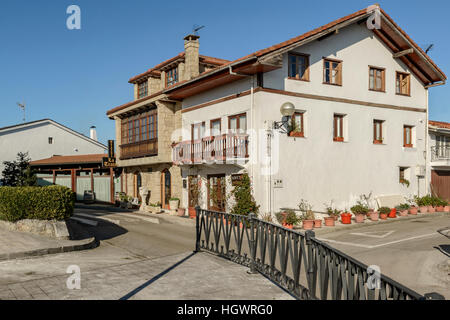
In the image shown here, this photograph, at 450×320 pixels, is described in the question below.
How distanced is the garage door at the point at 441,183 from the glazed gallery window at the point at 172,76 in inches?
590

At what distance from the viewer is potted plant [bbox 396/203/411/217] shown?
19469 millimetres

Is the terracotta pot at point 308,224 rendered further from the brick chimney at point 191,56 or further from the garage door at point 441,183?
the garage door at point 441,183

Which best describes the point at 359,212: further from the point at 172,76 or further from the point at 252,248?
the point at 172,76

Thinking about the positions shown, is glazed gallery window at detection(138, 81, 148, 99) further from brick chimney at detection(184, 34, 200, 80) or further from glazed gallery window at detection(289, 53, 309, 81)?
glazed gallery window at detection(289, 53, 309, 81)

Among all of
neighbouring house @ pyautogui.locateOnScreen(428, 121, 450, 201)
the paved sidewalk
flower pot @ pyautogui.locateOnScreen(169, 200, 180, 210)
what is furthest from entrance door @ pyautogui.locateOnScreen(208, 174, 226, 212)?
neighbouring house @ pyautogui.locateOnScreen(428, 121, 450, 201)

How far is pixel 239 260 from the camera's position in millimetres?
8727

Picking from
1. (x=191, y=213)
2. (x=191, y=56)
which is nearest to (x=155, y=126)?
(x=191, y=56)

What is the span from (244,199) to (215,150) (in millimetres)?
2528

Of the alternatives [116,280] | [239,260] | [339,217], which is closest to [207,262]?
[239,260]

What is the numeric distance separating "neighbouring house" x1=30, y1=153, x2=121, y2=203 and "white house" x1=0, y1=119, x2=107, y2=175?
386 cm

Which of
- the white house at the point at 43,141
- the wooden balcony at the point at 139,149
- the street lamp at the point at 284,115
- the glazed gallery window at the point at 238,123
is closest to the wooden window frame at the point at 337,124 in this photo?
the street lamp at the point at 284,115

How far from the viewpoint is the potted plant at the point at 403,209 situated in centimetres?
1947

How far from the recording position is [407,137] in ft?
71.4
